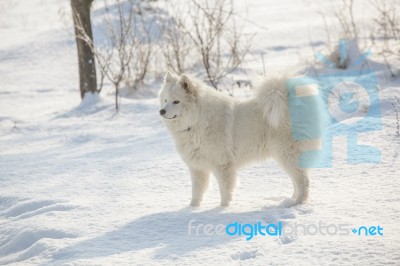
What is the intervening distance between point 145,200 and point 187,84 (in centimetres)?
134

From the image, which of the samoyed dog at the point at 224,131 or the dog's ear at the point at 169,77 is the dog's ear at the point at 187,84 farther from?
the dog's ear at the point at 169,77

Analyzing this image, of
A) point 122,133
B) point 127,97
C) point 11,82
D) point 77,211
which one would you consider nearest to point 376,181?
point 77,211

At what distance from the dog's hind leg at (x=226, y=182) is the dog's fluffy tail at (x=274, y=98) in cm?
64

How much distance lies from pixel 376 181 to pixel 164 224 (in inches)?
89.3

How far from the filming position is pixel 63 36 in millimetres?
15422

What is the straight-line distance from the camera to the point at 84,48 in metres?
9.58

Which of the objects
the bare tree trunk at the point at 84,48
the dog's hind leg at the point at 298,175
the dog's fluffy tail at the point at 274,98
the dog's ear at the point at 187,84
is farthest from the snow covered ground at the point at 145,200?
the dog's ear at the point at 187,84

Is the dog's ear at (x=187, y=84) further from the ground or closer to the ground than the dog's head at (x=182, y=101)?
further from the ground

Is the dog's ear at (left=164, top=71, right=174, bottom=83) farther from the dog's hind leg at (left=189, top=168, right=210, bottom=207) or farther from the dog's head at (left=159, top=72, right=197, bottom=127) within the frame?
the dog's hind leg at (left=189, top=168, right=210, bottom=207)

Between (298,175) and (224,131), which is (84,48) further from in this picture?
(298,175)

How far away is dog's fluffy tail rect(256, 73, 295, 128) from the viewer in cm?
439

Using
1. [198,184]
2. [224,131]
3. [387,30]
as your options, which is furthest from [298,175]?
[387,30]

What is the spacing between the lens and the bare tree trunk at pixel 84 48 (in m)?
9.41

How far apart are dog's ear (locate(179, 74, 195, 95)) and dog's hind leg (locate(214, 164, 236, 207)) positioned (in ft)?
2.74
